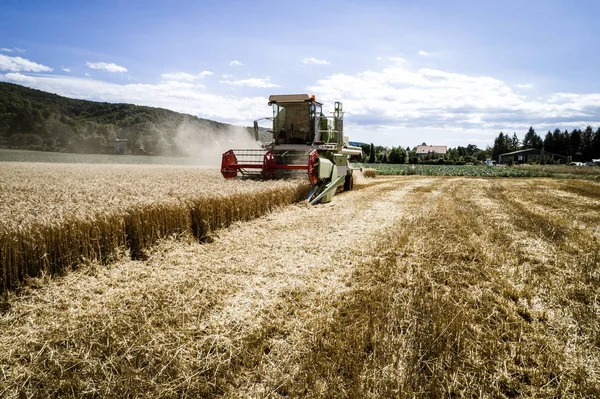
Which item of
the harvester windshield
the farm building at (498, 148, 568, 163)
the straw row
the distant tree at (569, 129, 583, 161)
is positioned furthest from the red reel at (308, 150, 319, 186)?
the distant tree at (569, 129, 583, 161)

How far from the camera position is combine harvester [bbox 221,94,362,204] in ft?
35.3

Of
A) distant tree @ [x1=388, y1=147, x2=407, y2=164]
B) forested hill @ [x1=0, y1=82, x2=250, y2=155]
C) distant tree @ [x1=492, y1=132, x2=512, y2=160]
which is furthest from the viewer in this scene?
distant tree @ [x1=492, y1=132, x2=512, y2=160]

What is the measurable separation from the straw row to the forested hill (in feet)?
54.3

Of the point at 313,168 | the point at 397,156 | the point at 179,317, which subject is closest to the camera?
the point at 179,317

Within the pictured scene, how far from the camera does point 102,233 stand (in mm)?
4219

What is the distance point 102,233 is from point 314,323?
2852 millimetres

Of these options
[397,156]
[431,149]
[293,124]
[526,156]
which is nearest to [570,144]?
[526,156]

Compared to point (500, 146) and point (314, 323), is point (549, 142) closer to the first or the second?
point (500, 146)

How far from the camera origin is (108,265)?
4129 millimetres

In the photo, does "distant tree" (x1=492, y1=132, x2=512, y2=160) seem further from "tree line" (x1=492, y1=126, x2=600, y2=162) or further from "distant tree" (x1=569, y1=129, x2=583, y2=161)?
"distant tree" (x1=569, y1=129, x2=583, y2=161)

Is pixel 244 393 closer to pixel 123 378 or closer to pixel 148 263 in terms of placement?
pixel 123 378

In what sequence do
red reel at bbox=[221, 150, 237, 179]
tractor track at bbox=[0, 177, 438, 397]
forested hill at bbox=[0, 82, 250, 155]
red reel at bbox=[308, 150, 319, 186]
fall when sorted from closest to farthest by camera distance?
tractor track at bbox=[0, 177, 438, 397]
red reel at bbox=[308, 150, 319, 186]
red reel at bbox=[221, 150, 237, 179]
forested hill at bbox=[0, 82, 250, 155]

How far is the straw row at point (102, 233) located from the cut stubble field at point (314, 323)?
0.57 ft

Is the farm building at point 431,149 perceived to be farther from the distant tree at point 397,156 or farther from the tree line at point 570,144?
the distant tree at point 397,156
